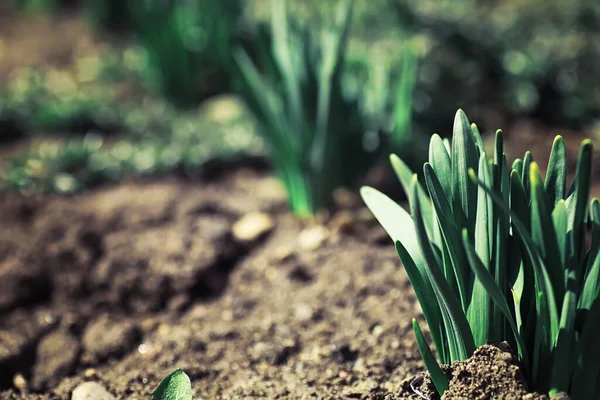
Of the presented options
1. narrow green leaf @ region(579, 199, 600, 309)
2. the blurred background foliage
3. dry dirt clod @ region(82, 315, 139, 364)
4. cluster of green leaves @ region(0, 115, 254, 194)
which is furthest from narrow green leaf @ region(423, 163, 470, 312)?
cluster of green leaves @ region(0, 115, 254, 194)

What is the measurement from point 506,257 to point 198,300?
1.22 meters

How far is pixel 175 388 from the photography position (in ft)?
4.67

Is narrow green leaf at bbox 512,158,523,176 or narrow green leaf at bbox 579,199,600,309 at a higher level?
narrow green leaf at bbox 512,158,523,176

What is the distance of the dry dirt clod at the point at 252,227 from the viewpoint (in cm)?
250

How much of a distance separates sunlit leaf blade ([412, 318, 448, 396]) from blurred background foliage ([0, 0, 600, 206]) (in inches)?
52.2

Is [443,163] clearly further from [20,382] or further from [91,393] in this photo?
[20,382]

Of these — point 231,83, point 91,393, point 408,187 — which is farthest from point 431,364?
point 231,83

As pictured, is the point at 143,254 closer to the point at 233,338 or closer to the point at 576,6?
the point at 233,338

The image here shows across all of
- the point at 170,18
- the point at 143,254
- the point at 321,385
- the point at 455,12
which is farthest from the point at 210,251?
the point at 455,12

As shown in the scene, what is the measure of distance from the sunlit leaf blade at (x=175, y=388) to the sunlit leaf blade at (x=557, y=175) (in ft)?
2.69

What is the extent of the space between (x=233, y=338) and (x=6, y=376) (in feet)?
2.05

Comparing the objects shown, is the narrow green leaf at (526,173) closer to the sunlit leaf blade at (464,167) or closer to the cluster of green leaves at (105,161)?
the sunlit leaf blade at (464,167)

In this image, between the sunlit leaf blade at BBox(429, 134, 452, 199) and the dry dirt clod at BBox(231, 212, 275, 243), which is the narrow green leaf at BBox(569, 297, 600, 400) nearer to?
the sunlit leaf blade at BBox(429, 134, 452, 199)

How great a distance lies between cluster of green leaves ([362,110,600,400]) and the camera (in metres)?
1.12
